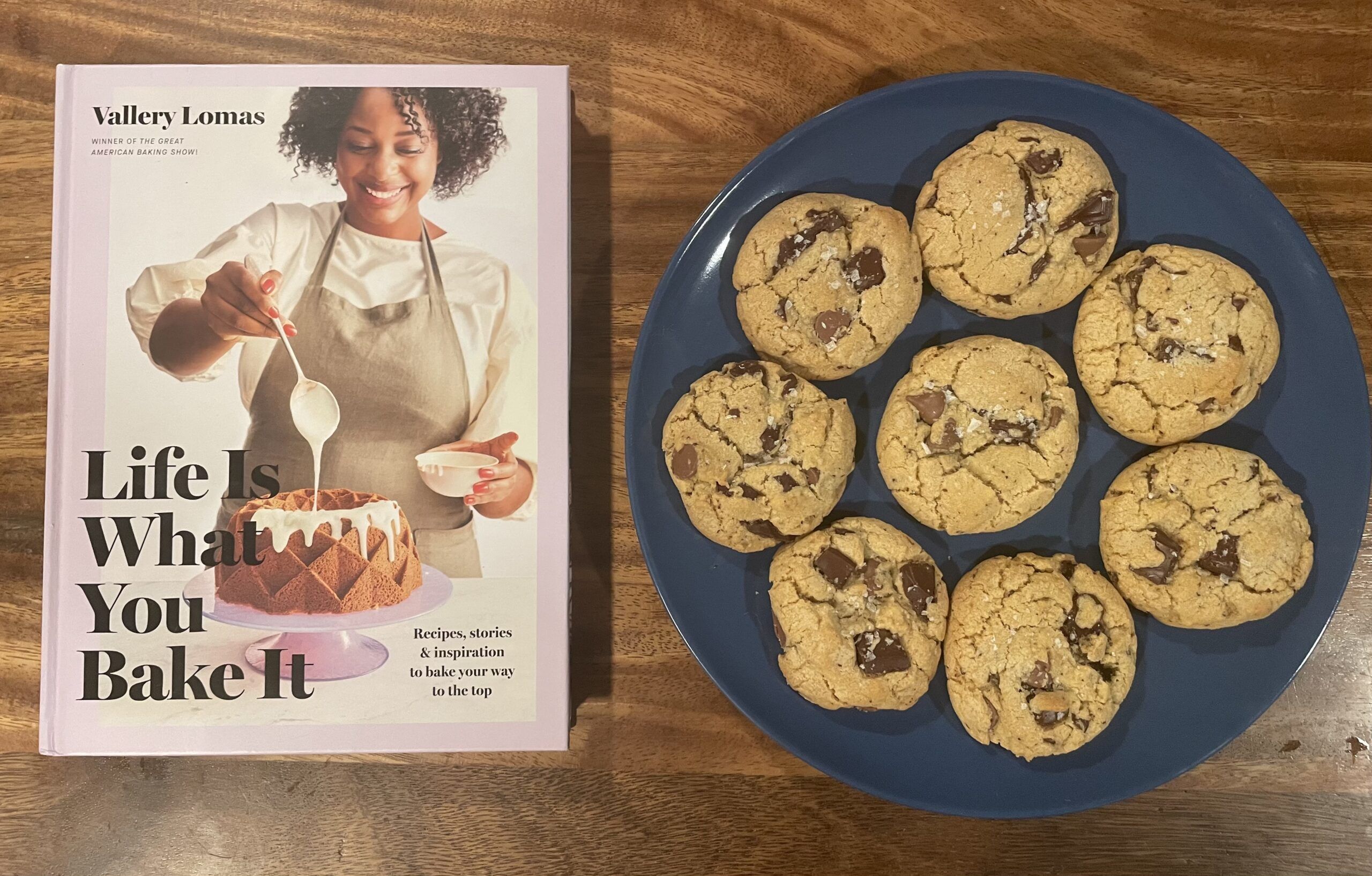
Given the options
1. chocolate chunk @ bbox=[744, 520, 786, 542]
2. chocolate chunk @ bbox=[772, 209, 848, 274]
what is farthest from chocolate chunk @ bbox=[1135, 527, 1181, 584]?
chocolate chunk @ bbox=[772, 209, 848, 274]

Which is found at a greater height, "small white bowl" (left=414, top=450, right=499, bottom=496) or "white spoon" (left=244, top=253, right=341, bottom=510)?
"white spoon" (left=244, top=253, right=341, bottom=510)

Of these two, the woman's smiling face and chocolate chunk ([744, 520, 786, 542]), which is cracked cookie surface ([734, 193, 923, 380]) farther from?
the woman's smiling face

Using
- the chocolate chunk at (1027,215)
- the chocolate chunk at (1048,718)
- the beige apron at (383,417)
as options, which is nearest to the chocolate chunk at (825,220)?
the chocolate chunk at (1027,215)

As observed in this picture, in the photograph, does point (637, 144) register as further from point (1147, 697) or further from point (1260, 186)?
point (1147, 697)

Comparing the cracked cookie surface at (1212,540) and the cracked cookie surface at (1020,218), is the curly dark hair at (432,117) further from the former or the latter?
the cracked cookie surface at (1212,540)

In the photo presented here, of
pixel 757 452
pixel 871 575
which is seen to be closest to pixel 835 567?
pixel 871 575

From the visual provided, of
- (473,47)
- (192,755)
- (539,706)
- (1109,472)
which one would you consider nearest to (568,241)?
(473,47)
